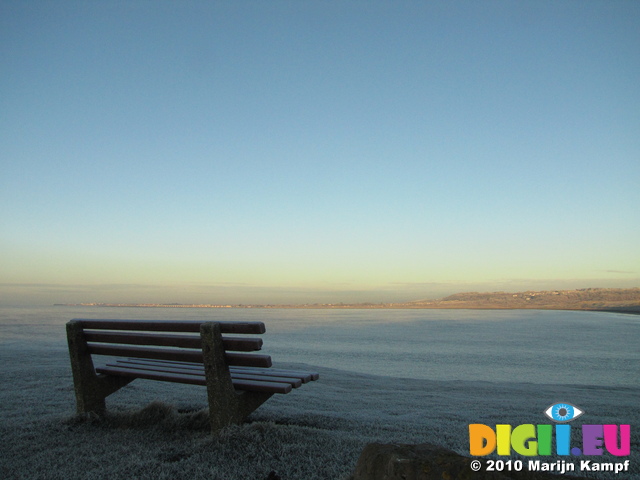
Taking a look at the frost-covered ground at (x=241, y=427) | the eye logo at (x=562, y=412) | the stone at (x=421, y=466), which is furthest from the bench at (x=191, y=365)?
the eye logo at (x=562, y=412)

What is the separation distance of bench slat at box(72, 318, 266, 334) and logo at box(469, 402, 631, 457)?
2.01 m

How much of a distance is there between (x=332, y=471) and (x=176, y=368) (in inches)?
76.7

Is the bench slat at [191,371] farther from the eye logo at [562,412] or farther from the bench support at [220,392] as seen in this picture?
the eye logo at [562,412]

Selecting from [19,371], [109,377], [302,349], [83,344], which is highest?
[83,344]

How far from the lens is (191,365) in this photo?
4301 mm

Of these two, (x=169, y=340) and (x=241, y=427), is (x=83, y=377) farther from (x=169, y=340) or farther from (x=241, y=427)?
(x=241, y=427)

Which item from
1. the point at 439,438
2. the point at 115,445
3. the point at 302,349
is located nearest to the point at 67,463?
the point at 115,445

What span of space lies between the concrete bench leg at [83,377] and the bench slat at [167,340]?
0.33ft

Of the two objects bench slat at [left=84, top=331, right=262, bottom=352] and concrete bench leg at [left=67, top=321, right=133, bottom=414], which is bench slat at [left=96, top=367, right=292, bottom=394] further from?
bench slat at [left=84, top=331, right=262, bottom=352]

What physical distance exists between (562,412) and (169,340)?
17.1 ft

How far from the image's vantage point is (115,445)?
11.4 ft

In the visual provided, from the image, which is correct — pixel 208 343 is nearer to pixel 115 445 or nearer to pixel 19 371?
pixel 115 445

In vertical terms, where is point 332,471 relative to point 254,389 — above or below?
below

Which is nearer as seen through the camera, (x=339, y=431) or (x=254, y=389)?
(x=254, y=389)
